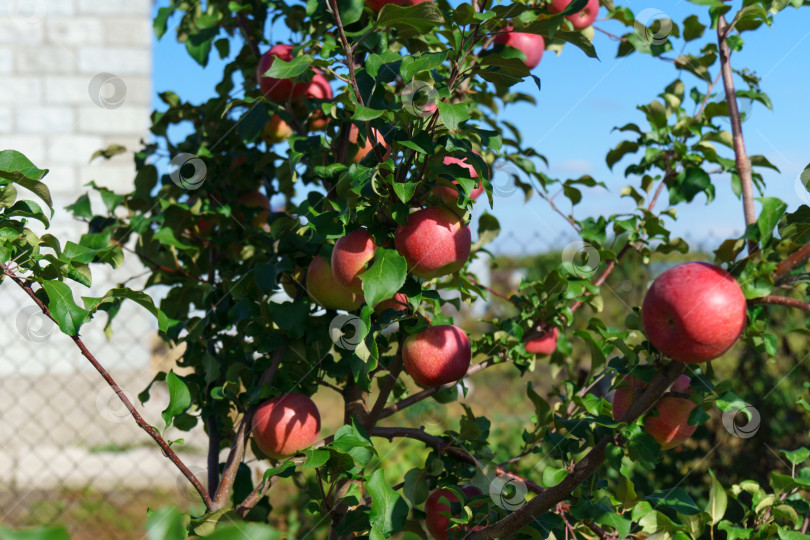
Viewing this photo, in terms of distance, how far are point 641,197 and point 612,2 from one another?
36cm

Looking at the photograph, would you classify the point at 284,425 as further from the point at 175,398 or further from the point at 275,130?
the point at 275,130

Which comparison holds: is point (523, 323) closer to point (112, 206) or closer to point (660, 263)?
point (112, 206)

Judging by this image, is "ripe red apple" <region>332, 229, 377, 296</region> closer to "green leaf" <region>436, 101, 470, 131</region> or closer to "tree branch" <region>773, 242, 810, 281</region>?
"green leaf" <region>436, 101, 470, 131</region>

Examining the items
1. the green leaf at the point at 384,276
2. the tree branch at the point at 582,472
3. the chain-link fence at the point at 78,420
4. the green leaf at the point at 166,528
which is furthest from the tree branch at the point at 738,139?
the chain-link fence at the point at 78,420

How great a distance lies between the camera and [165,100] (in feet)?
4.69

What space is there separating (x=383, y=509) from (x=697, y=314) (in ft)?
1.36

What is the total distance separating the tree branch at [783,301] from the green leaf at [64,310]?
73 cm

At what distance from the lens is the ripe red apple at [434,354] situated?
0.97 m

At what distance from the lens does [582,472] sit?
789 mm

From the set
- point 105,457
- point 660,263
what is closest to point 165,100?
point 105,457

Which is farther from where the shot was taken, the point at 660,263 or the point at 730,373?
the point at 660,263

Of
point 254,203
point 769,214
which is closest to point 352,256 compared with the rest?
point 769,214

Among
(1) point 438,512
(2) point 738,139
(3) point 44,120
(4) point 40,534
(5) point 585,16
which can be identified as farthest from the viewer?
(3) point 44,120

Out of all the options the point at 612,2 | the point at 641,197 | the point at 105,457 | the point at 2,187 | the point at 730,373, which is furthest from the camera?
the point at 105,457
